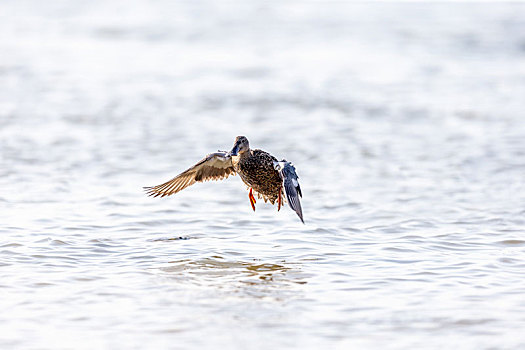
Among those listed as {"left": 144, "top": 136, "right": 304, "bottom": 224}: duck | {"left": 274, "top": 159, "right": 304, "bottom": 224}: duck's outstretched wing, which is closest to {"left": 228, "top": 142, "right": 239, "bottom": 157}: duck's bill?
{"left": 144, "top": 136, "right": 304, "bottom": 224}: duck

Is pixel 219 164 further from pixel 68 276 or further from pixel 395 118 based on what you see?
pixel 395 118

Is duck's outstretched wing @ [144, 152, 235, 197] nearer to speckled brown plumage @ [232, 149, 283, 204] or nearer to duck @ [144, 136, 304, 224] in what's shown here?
duck @ [144, 136, 304, 224]

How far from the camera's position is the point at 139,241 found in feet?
22.7

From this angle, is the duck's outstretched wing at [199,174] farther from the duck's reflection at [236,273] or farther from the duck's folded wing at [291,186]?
the duck's reflection at [236,273]

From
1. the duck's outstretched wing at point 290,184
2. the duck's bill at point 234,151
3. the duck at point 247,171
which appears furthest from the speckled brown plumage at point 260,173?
the duck's outstretched wing at point 290,184

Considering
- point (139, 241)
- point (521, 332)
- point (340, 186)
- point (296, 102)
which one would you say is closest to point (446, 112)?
point (296, 102)

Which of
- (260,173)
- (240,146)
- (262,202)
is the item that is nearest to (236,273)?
(260,173)

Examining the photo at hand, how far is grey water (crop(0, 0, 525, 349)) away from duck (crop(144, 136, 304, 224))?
0.39 metres

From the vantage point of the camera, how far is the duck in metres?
6.98

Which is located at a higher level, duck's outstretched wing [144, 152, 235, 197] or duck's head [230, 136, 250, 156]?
duck's head [230, 136, 250, 156]

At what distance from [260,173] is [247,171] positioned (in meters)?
0.13

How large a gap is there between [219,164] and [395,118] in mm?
6424

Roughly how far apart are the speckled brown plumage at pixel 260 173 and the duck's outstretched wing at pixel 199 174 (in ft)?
0.76

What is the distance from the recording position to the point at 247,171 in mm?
7086
